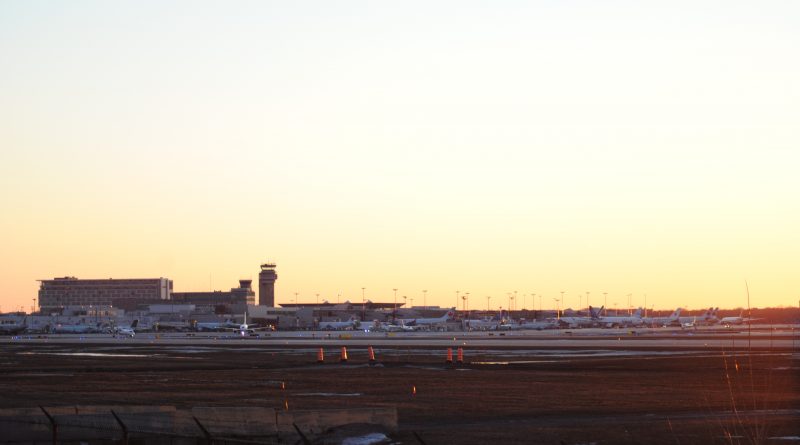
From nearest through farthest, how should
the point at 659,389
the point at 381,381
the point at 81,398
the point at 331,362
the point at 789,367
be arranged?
1. the point at 81,398
2. the point at 659,389
3. the point at 381,381
4. the point at 789,367
5. the point at 331,362

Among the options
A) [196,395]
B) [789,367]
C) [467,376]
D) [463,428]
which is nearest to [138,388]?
→ [196,395]

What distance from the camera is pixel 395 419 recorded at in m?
27.3

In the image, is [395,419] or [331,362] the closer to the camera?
[395,419]

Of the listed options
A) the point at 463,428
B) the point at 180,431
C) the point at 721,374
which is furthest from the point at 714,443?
the point at 721,374

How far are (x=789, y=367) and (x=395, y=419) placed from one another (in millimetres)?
34391

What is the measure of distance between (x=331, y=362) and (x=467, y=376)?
54.8 feet

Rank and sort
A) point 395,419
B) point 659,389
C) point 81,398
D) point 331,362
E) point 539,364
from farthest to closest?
point 331,362 → point 539,364 → point 659,389 → point 81,398 → point 395,419

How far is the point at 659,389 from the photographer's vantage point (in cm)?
4191

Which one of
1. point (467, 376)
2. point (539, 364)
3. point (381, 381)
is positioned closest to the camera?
point (381, 381)

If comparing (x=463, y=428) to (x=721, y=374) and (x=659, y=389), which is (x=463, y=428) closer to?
(x=659, y=389)

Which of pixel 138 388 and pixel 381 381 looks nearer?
Answer: pixel 138 388

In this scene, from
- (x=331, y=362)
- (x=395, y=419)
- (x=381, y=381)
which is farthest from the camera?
(x=331, y=362)

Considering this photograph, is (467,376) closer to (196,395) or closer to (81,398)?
(196,395)

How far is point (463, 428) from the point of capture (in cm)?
2884
